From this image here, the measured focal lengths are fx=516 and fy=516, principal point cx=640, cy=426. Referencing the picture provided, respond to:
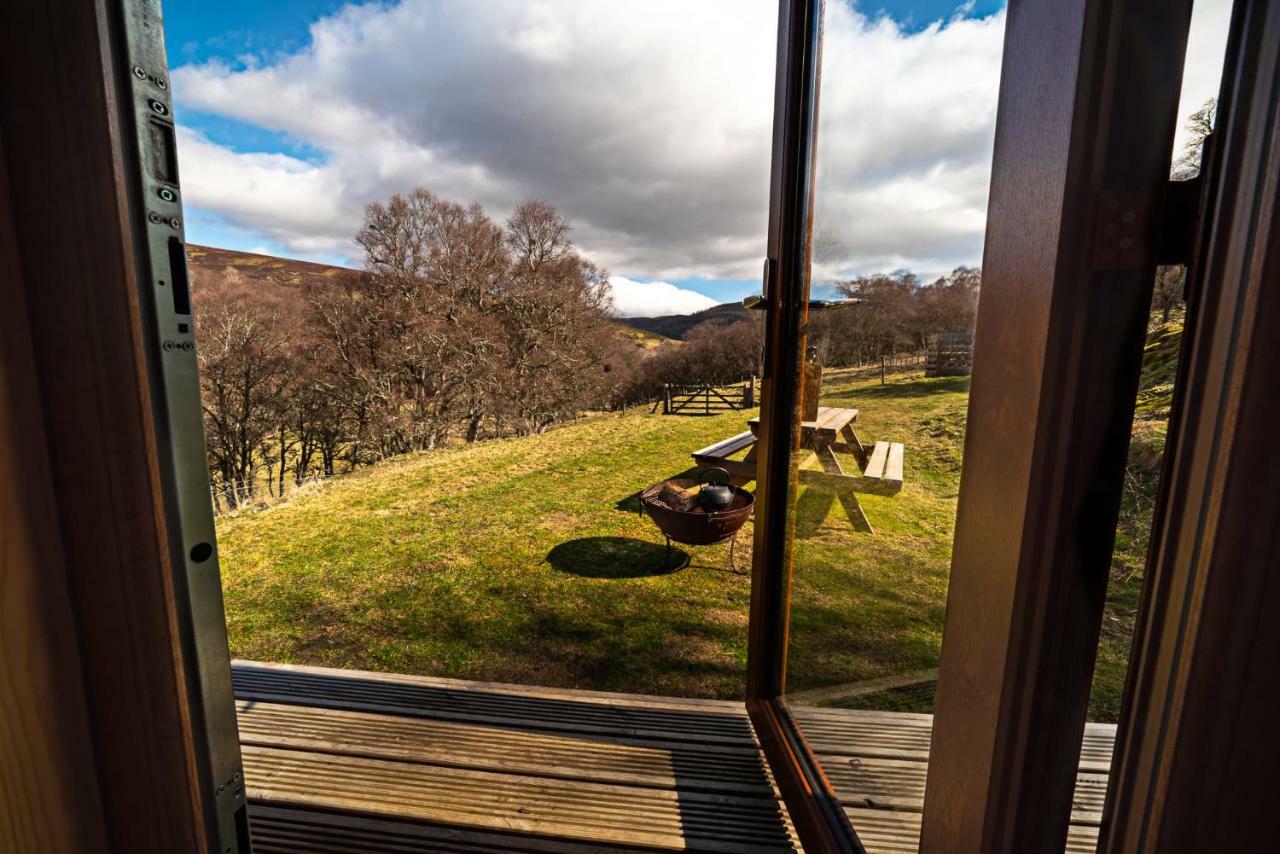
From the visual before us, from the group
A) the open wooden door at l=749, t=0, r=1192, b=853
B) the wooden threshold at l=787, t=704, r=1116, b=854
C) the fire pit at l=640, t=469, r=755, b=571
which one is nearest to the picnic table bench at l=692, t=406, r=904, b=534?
the wooden threshold at l=787, t=704, r=1116, b=854

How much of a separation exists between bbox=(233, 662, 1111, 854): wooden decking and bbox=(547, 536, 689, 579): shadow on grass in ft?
4.63

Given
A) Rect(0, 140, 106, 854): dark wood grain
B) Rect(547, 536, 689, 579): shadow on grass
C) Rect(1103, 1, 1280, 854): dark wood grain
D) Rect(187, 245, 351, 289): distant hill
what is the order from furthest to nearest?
Rect(187, 245, 351, 289): distant hill, Rect(547, 536, 689, 579): shadow on grass, Rect(0, 140, 106, 854): dark wood grain, Rect(1103, 1, 1280, 854): dark wood grain

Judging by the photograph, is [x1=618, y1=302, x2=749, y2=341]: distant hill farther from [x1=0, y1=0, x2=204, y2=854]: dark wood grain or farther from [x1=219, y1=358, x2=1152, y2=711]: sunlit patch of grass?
[x1=0, y1=0, x2=204, y2=854]: dark wood grain

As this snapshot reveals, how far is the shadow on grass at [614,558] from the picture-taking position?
10.6 ft

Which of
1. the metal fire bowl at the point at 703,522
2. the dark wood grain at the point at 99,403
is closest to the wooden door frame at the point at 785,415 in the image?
the metal fire bowl at the point at 703,522

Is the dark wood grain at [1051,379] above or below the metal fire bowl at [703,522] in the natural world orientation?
above

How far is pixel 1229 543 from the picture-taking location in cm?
34

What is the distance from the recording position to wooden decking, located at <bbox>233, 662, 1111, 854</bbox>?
1205mm

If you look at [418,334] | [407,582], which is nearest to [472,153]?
[418,334]

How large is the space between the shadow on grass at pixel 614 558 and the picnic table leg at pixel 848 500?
6.40ft

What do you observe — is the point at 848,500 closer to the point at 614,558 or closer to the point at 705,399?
the point at 614,558

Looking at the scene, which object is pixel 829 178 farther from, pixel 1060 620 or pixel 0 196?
pixel 0 196

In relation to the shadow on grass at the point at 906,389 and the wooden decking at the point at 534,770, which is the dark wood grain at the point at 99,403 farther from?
the shadow on grass at the point at 906,389

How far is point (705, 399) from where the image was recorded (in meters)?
10.5
